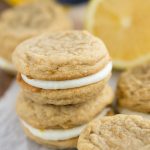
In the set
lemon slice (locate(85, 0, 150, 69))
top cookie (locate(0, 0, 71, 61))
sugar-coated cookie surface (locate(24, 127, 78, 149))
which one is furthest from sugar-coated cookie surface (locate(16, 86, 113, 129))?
lemon slice (locate(85, 0, 150, 69))

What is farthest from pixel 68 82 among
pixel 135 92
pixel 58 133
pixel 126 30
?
pixel 126 30

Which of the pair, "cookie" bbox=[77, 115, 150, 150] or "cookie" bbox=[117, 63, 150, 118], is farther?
"cookie" bbox=[117, 63, 150, 118]

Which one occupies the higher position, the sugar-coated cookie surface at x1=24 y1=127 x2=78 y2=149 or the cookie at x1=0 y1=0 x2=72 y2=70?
the cookie at x1=0 y1=0 x2=72 y2=70

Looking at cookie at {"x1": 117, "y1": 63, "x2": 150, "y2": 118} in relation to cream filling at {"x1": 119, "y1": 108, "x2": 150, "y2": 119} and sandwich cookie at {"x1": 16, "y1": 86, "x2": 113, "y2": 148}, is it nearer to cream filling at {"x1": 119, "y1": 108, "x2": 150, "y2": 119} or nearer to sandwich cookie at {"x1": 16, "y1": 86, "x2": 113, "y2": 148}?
cream filling at {"x1": 119, "y1": 108, "x2": 150, "y2": 119}

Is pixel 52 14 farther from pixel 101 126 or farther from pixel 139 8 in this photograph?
pixel 101 126

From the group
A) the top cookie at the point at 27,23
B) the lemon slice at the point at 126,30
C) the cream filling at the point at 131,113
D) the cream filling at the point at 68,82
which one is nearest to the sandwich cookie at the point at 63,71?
the cream filling at the point at 68,82

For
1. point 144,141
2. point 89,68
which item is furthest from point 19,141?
point 144,141

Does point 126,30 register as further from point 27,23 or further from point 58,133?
point 58,133
